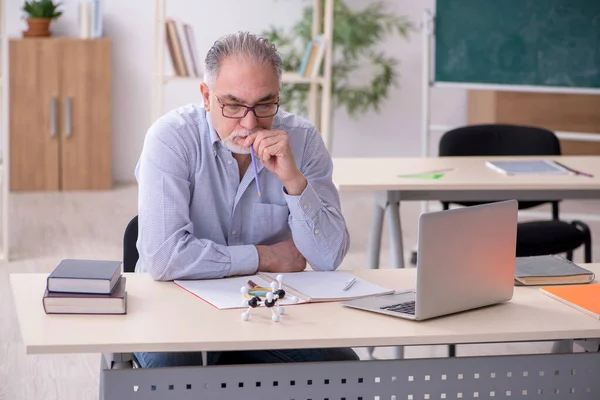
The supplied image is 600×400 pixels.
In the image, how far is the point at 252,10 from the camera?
7.05 metres

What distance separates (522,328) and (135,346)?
0.78 metres

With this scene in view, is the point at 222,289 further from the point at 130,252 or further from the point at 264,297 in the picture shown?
the point at 130,252

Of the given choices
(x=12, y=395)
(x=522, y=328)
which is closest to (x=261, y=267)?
(x=522, y=328)

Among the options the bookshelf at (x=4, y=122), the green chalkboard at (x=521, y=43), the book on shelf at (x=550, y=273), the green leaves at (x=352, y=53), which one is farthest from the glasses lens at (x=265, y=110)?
the green leaves at (x=352, y=53)

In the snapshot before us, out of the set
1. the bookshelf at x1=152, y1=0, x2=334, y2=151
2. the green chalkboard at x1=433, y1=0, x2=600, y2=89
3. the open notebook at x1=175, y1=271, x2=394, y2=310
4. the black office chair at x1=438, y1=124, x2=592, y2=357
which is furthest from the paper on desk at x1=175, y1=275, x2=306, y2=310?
the bookshelf at x1=152, y1=0, x2=334, y2=151

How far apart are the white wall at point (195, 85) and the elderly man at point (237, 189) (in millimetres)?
4631

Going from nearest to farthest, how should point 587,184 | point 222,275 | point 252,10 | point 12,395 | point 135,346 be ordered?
1. point 135,346
2. point 222,275
3. point 12,395
4. point 587,184
5. point 252,10

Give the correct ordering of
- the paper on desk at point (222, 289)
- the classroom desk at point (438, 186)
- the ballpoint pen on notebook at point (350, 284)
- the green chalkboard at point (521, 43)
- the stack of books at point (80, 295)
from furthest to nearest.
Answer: the green chalkboard at point (521, 43), the classroom desk at point (438, 186), the ballpoint pen on notebook at point (350, 284), the paper on desk at point (222, 289), the stack of books at point (80, 295)

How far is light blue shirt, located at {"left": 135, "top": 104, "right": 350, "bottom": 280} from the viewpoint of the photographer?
2.24 metres

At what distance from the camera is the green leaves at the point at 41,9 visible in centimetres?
642

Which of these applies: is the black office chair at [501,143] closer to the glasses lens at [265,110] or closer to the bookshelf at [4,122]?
the glasses lens at [265,110]

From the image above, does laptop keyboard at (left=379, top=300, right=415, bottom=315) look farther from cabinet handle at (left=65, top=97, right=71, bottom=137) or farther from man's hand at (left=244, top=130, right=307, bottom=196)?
cabinet handle at (left=65, top=97, right=71, bottom=137)

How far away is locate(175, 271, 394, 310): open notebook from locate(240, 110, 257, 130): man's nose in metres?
0.36

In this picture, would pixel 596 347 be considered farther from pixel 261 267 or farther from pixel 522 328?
pixel 261 267
